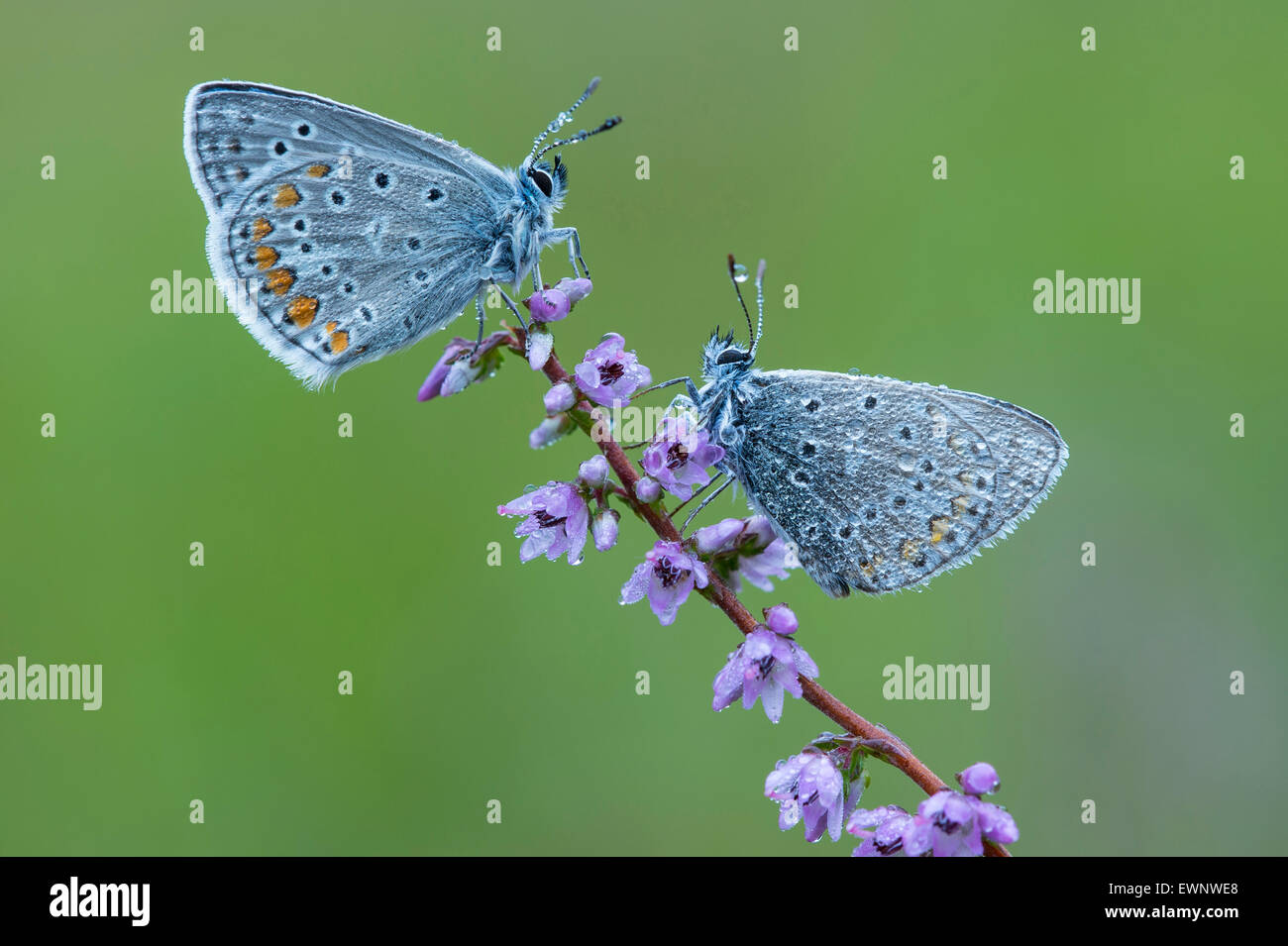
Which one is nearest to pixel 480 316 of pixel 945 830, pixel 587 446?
pixel 945 830

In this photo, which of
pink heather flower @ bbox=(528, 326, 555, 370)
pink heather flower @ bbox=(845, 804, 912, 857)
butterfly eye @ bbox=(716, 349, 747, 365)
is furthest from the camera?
butterfly eye @ bbox=(716, 349, 747, 365)

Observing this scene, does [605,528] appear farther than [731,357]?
No

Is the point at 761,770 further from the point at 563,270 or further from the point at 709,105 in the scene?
the point at 709,105

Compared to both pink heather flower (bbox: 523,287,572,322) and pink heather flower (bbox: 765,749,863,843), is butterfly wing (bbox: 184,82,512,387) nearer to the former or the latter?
pink heather flower (bbox: 523,287,572,322)

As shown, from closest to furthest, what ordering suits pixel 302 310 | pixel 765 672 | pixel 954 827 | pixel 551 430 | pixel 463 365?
pixel 954 827
pixel 765 672
pixel 551 430
pixel 463 365
pixel 302 310

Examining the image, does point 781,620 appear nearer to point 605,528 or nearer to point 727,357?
point 605,528

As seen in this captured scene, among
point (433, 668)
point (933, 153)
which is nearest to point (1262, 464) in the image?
point (933, 153)

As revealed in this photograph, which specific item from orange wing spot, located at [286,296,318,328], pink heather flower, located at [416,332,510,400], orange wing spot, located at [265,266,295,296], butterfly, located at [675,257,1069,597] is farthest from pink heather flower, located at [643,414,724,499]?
orange wing spot, located at [265,266,295,296]
